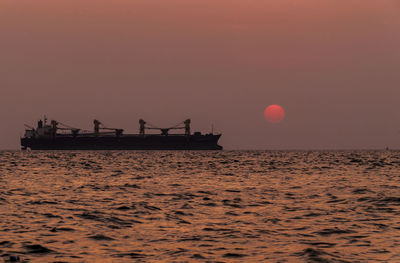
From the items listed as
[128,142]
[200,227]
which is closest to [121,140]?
[128,142]

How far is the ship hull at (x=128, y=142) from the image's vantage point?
586 feet

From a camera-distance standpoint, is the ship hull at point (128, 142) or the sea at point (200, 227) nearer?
the sea at point (200, 227)

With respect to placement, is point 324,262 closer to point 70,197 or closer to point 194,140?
point 70,197

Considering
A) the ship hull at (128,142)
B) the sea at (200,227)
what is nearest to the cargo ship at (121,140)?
the ship hull at (128,142)

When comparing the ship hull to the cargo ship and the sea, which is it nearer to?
the cargo ship

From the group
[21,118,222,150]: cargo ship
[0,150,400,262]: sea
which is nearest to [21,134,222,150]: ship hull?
[21,118,222,150]: cargo ship

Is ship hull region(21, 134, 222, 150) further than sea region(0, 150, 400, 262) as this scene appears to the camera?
Yes

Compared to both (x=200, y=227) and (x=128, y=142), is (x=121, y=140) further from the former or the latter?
(x=200, y=227)

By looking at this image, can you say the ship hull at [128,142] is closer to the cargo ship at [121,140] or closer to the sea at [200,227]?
the cargo ship at [121,140]

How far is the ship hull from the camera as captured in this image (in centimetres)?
17875

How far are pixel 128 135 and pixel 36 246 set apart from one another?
576 feet

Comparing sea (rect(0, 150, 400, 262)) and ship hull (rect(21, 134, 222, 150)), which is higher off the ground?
ship hull (rect(21, 134, 222, 150))

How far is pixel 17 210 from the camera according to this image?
49.6ft

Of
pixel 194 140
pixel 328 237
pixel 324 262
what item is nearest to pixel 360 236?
→ pixel 328 237
